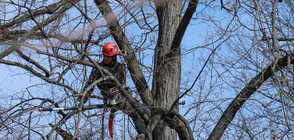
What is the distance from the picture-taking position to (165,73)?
6.33 metres

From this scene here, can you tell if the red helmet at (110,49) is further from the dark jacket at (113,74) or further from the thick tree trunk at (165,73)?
the thick tree trunk at (165,73)

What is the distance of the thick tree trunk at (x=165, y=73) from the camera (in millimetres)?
6062

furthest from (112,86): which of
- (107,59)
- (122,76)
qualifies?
(107,59)

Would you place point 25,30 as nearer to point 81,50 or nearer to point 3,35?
point 3,35

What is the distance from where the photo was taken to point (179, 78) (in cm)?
648

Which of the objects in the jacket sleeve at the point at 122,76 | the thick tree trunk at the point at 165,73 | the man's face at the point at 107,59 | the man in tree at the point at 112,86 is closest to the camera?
the man in tree at the point at 112,86

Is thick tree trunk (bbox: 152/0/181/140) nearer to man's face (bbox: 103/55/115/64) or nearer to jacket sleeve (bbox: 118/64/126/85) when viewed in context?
jacket sleeve (bbox: 118/64/126/85)

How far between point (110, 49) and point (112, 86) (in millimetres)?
638

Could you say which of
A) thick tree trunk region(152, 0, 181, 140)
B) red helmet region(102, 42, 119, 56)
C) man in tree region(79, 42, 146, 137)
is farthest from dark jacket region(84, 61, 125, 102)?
thick tree trunk region(152, 0, 181, 140)

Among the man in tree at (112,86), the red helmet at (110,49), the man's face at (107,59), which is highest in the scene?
the red helmet at (110,49)

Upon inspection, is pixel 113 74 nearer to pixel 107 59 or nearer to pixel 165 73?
A: pixel 107 59

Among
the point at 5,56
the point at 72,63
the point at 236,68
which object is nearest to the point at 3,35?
the point at 5,56

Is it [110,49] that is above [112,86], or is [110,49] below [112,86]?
above

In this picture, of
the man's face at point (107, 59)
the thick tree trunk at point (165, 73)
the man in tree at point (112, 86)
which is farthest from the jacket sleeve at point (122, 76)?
the thick tree trunk at point (165, 73)
